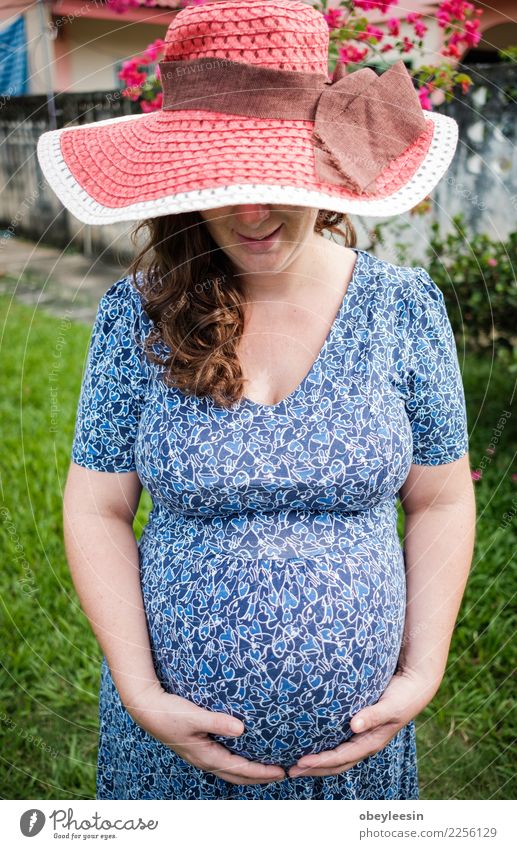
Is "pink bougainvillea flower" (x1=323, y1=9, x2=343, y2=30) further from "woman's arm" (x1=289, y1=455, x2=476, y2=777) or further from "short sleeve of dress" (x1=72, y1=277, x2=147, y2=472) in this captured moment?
"woman's arm" (x1=289, y1=455, x2=476, y2=777)

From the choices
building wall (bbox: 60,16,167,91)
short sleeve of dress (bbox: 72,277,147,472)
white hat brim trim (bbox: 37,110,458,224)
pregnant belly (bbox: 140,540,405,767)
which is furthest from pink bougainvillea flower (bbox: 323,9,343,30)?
pregnant belly (bbox: 140,540,405,767)

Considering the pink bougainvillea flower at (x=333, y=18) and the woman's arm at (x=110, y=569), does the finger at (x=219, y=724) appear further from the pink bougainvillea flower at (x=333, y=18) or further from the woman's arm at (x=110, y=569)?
the pink bougainvillea flower at (x=333, y=18)

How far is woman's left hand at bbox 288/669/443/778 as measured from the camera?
3.66 ft

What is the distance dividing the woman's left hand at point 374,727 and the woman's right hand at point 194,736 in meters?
0.06

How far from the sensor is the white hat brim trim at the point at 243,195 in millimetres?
911

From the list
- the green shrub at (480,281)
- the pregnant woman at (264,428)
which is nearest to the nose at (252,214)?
the pregnant woman at (264,428)

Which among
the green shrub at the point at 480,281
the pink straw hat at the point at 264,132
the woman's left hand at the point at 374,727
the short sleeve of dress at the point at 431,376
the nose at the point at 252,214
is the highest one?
the pink straw hat at the point at 264,132

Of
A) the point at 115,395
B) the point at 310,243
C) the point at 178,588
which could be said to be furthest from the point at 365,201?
the point at 178,588

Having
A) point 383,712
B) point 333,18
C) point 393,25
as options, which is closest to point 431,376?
point 383,712

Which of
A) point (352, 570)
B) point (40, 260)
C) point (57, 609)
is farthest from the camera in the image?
point (40, 260)

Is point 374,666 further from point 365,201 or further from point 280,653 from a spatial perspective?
point 365,201

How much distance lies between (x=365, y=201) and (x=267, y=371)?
275mm

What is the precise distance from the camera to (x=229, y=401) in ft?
3.53

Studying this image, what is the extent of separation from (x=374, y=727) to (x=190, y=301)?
67cm
